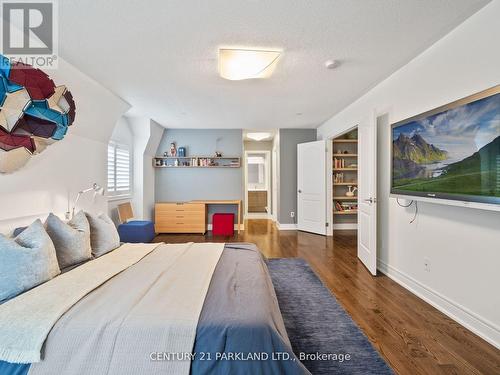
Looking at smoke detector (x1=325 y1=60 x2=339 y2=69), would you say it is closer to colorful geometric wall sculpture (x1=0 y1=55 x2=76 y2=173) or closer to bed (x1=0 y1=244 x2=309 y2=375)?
bed (x1=0 y1=244 x2=309 y2=375)

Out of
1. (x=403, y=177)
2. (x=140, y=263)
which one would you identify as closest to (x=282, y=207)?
(x=403, y=177)

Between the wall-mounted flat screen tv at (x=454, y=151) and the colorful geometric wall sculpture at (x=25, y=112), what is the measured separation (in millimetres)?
3459

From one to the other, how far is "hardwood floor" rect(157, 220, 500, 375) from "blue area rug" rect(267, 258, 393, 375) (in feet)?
0.36

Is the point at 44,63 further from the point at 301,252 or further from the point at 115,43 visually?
the point at 301,252

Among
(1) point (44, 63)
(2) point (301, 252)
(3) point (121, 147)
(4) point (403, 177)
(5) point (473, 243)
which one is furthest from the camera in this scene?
(3) point (121, 147)

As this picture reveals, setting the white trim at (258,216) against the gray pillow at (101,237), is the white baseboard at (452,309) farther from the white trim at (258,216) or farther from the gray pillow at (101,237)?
the white trim at (258,216)

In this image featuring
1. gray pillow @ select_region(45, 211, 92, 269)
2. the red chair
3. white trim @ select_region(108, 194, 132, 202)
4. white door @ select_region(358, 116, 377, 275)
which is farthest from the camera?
the red chair

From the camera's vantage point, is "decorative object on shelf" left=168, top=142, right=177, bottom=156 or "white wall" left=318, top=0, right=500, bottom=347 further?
"decorative object on shelf" left=168, top=142, right=177, bottom=156

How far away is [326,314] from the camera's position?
2.23 m

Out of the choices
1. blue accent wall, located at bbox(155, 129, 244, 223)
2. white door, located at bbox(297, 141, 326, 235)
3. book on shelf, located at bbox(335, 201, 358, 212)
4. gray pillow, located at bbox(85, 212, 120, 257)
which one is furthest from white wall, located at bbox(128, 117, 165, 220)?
book on shelf, located at bbox(335, 201, 358, 212)

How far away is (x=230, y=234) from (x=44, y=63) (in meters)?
4.19

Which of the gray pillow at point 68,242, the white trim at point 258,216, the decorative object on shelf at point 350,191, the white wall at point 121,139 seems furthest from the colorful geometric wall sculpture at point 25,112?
the white trim at point 258,216

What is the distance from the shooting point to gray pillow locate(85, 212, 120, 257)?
2.36m

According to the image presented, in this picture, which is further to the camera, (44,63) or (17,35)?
(44,63)
